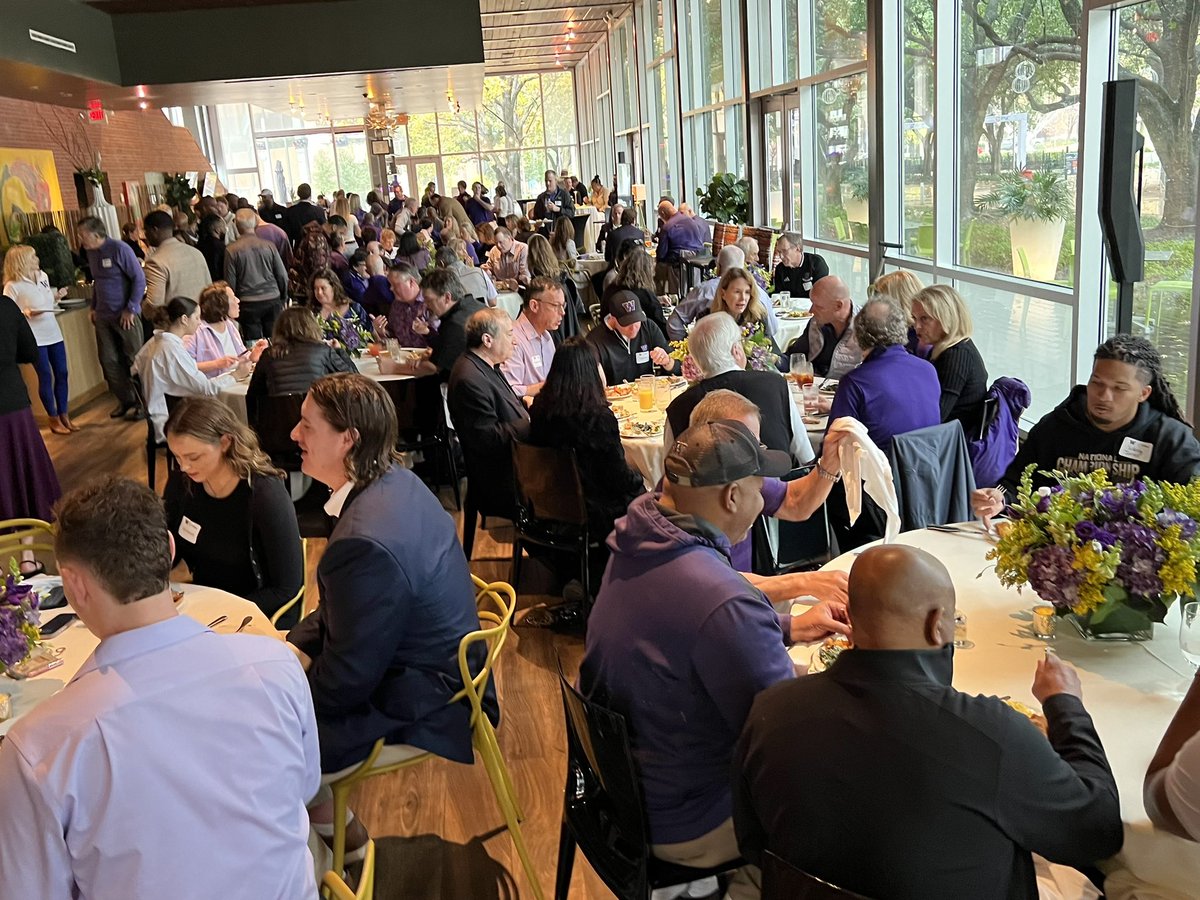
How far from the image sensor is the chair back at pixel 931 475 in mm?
3576

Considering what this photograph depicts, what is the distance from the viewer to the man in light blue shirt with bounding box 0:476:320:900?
1487 millimetres

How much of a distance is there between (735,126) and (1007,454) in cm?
985

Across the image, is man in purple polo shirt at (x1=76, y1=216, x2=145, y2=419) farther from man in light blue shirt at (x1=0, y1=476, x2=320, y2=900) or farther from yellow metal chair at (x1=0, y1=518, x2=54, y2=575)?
man in light blue shirt at (x1=0, y1=476, x2=320, y2=900)

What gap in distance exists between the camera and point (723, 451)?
1.98 m

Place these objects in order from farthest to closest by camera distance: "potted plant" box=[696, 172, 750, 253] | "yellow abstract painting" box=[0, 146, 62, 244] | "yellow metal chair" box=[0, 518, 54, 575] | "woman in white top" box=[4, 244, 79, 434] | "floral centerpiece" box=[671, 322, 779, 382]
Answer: "potted plant" box=[696, 172, 750, 253], "yellow abstract painting" box=[0, 146, 62, 244], "woman in white top" box=[4, 244, 79, 434], "floral centerpiece" box=[671, 322, 779, 382], "yellow metal chair" box=[0, 518, 54, 575]

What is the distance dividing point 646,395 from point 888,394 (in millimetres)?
1393

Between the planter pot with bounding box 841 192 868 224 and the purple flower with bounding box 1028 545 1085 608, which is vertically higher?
the planter pot with bounding box 841 192 868 224

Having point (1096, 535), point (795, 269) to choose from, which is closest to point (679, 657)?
point (1096, 535)

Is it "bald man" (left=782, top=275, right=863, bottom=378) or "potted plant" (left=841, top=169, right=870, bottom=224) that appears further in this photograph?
"potted plant" (left=841, top=169, right=870, bottom=224)

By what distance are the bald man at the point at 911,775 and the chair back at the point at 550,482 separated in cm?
257

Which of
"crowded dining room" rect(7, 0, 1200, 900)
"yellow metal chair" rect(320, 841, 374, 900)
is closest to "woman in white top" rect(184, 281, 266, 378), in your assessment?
"crowded dining room" rect(7, 0, 1200, 900)

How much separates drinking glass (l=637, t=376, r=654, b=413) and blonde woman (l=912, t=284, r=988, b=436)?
4.20 ft

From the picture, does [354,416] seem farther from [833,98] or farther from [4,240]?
[4,240]

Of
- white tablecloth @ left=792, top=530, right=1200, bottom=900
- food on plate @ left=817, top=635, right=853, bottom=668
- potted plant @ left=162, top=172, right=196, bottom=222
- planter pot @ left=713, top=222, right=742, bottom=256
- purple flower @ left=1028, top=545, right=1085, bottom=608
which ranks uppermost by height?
potted plant @ left=162, top=172, right=196, bottom=222
